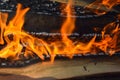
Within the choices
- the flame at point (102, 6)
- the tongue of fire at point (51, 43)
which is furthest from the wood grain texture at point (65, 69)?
the flame at point (102, 6)

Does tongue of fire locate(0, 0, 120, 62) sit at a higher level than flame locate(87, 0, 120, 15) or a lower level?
lower

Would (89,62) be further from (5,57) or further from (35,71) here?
(5,57)

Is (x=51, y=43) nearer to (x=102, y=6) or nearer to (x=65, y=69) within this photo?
(x=65, y=69)

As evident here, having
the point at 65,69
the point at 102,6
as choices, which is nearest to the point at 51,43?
the point at 65,69

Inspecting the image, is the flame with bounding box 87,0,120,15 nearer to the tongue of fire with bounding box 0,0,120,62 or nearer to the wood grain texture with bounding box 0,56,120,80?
the tongue of fire with bounding box 0,0,120,62

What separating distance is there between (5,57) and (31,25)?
0.23 metres

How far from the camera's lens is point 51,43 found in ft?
6.83

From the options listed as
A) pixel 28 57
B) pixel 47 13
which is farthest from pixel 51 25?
pixel 28 57

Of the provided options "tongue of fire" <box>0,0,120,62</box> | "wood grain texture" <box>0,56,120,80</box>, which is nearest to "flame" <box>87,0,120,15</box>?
"tongue of fire" <box>0,0,120,62</box>

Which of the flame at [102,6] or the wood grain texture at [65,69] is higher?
the flame at [102,6]

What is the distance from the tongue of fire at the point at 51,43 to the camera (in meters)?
2.02

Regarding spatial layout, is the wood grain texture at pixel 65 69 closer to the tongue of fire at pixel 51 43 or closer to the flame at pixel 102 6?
the tongue of fire at pixel 51 43

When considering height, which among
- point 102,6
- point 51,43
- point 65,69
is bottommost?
point 65,69

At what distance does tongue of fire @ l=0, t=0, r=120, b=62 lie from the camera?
2.02 meters
